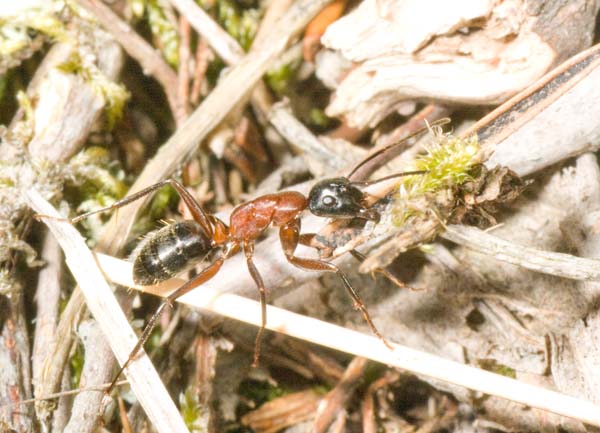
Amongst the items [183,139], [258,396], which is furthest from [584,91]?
[258,396]

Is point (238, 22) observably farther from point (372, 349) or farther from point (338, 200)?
point (372, 349)

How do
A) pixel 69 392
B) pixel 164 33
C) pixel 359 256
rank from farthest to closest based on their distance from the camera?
pixel 164 33 < pixel 359 256 < pixel 69 392

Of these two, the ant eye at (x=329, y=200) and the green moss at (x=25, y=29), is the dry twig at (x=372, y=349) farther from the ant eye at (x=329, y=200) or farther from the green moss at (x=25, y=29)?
the green moss at (x=25, y=29)

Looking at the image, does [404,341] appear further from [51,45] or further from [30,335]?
[51,45]

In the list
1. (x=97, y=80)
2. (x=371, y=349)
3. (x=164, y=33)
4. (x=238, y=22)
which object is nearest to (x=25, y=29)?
(x=97, y=80)

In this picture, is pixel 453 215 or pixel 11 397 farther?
pixel 11 397

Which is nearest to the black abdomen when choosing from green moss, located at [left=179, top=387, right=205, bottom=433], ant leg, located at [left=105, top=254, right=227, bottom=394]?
ant leg, located at [left=105, top=254, right=227, bottom=394]
